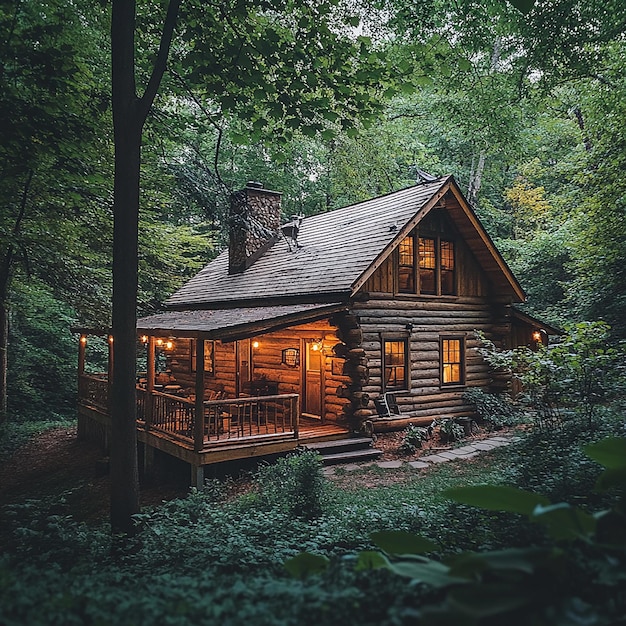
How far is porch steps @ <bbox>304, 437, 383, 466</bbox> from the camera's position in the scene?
11070mm

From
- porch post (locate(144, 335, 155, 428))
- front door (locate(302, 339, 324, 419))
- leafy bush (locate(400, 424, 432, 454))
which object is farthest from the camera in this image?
front door (locate(302, 339, 324, 419))

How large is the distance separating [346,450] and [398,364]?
3209 mm

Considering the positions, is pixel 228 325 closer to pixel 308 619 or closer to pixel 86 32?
pixel 86 32

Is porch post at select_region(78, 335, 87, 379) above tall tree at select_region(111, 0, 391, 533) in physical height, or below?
below


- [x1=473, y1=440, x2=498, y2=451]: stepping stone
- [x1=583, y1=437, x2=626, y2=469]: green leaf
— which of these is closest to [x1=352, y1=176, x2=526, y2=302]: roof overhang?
[x1=473, y1=440, x2=498, y2=451]: stepping stone

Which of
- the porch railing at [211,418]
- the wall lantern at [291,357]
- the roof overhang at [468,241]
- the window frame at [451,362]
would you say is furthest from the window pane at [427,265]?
the porch railing at [211,418]

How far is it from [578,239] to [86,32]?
1586 centimetres

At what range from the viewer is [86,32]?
7648mm

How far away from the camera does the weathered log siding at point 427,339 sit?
13008 millimetres

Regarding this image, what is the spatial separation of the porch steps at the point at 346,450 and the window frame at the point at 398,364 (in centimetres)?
185

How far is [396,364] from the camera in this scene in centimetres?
1368

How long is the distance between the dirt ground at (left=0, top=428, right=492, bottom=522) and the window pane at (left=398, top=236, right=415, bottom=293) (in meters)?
4.13

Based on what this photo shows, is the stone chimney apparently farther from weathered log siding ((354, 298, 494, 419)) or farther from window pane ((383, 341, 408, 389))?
window pane ((383, 341, 408, 389))

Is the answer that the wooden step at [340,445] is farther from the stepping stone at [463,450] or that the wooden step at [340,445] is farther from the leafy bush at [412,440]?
the stepping stone at [463,450]
